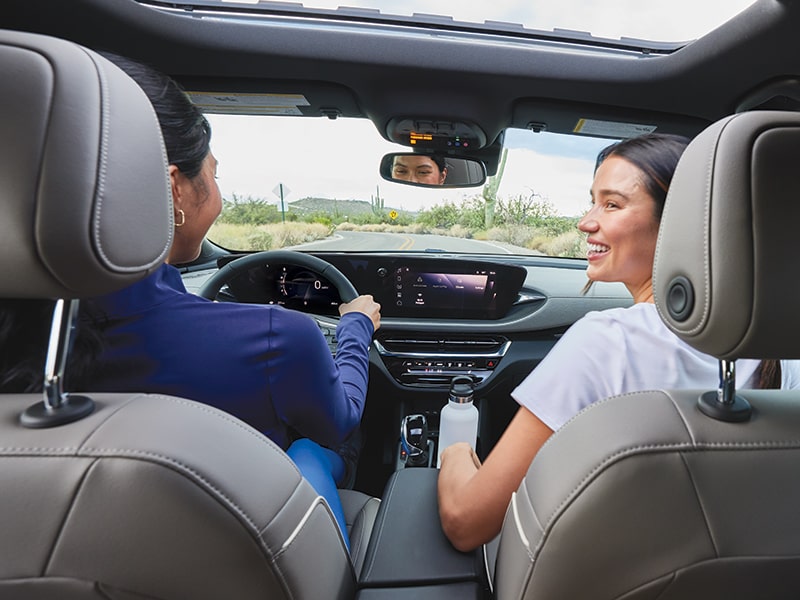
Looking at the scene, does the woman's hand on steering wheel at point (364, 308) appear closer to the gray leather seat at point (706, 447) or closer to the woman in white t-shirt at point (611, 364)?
the woman in white t-shirt at point (611, 364)

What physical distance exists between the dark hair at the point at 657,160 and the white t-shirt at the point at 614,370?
1.49 feet

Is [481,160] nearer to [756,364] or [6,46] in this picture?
[756,364]

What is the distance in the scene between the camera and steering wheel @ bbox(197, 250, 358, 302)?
243 centimetres

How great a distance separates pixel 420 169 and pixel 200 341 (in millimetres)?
2005

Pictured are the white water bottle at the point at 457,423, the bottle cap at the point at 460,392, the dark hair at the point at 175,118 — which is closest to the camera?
the dark hair at the point at 175,118

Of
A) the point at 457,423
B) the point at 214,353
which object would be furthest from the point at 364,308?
the point at 214,353

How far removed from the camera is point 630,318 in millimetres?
1151

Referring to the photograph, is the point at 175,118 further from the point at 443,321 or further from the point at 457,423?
the point at 443,321

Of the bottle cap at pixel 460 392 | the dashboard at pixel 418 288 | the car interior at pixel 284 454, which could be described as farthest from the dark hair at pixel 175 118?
the dashboard at pixel 418 288

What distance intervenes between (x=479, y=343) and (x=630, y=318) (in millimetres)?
1928

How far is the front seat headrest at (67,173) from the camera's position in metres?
0.66

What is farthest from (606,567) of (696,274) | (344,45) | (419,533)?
(344,45)

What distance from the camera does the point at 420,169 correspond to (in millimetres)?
2861

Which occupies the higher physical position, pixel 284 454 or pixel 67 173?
pixel 67 173
